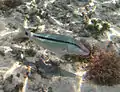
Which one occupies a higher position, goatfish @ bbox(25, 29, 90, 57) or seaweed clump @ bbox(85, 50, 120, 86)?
goatfish @ bbox(25, 29, 90, 57)

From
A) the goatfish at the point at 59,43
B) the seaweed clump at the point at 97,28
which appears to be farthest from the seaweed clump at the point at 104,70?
the seaweed clump at the point at 97,28

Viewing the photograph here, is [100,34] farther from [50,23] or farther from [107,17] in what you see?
[50,23]

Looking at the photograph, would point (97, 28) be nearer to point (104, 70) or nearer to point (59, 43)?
point (104, 70)

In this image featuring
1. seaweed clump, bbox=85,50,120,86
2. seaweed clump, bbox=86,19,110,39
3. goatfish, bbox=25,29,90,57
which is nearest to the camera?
goatfish, bbox=25,29,90,57

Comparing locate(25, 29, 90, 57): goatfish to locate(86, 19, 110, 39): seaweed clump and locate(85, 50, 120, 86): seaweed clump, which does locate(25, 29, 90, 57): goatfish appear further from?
locate(86, 19, 110, 39): seaweed clump

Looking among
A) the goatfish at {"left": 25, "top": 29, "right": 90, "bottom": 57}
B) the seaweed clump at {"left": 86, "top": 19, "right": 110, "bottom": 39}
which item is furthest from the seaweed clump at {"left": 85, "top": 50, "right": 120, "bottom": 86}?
Result: the seaweed clump at {"left": 86, "top": 19, "right": 110, "bottom": 39}

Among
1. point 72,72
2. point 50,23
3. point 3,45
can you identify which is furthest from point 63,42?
point 50,23

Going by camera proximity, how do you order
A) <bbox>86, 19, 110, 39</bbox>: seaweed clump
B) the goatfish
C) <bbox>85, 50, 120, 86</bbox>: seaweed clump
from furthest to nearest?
1. <bbox>86, 19, 110, 39</bbox>: seaweed clump
2. <bbox>85, 50, 120, 86</bbox>: seaweed clump
3. the goatfish

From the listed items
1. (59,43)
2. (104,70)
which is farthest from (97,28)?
(59,43)

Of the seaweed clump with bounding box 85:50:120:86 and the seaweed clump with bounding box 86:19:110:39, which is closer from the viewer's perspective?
the seaweed clump with bounding box 85:50:120:86
